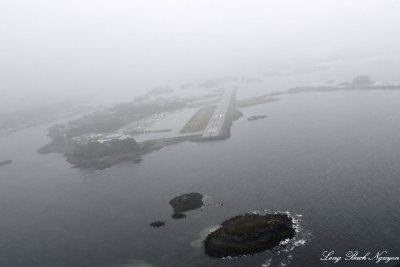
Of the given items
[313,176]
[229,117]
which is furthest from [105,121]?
[313,176]

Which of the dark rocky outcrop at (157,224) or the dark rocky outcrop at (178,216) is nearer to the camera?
the dark rocky outcrop at (157,224)

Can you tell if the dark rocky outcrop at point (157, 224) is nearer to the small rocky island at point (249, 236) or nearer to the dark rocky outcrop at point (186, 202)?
the dark rocky outcrop at point (186, 202)

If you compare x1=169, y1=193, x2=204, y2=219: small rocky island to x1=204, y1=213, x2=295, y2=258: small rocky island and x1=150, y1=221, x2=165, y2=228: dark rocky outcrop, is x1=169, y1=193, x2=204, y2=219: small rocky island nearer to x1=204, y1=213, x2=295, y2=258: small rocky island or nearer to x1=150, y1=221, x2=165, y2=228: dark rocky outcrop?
x1=150, y1=221, x2=165, y2=228: dark rocky outcrop

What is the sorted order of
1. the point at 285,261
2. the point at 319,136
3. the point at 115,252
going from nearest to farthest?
the point at 285,261, the point at 115,252, the point at 319,136

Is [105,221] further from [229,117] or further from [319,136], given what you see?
[229,117]

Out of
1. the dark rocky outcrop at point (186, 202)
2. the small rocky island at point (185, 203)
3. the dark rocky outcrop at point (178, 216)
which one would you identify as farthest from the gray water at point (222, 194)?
the dark rocky outcrop at point (186, 202)

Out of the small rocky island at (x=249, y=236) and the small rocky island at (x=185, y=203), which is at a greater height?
the small rocky island at (x=185, y=203)
